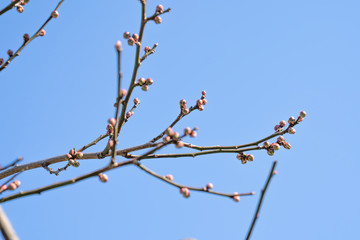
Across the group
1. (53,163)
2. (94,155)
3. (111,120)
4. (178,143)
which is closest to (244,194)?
(178,143)

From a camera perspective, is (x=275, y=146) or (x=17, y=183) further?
(x=275, y=146)

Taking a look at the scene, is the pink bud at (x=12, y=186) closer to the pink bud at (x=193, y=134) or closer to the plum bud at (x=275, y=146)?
the pink bud at (x=193, y=134)

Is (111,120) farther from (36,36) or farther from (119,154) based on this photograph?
(36,36)

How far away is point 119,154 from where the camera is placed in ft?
9.37

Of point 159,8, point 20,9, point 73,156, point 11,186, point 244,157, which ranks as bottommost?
point 11,186

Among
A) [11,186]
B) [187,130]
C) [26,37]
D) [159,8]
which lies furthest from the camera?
[26,37]

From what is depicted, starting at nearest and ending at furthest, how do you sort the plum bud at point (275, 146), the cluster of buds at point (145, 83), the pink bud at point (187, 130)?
the pink bud at point (187, 130), the cluster of buds at point (145, 83), the plum bud at point (275, 146)

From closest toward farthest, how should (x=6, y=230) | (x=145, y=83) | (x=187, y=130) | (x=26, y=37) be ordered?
(x=6, y=230), (x=187, y=130), (x=145, y=83), (x=26, y=37)

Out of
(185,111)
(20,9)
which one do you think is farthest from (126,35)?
(20,9)

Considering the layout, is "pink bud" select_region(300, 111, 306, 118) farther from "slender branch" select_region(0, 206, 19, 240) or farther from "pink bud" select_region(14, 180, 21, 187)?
"slender branch" select_region(0, 206, 19, 240)

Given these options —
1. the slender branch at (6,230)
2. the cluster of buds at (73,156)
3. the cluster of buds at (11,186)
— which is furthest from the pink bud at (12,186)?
the slender branch at (6,230)

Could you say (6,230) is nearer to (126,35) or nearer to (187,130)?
(187,130)

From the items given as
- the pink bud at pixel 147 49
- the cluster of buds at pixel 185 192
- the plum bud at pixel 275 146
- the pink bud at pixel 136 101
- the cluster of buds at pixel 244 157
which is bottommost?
the cluster of buds at pixel 185 192

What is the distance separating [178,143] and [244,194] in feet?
1.68
